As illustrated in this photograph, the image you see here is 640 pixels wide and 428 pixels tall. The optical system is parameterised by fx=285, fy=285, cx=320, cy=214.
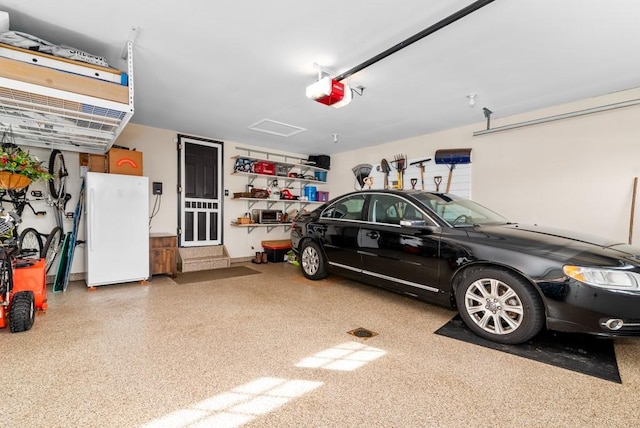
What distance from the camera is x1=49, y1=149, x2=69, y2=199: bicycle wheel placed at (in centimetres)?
389

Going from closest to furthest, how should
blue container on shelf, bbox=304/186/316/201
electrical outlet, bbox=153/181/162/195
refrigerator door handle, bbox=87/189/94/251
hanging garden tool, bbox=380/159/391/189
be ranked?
refrigerator door handle, bbox=87/189/94/251 < electrical outlet, bbox=153/181/162/195 < hanging garden tool, bbox=380/159/391/189 < blue container on shelf, bbox=304/186/316/201

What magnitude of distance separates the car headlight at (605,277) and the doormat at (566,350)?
0.55 m

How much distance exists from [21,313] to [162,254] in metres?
2.02

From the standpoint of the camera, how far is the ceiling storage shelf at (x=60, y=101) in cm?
208

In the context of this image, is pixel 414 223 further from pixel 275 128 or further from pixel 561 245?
pixel 275 128

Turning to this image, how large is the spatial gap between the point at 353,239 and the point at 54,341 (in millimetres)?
2874

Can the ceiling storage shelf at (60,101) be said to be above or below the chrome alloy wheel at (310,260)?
Answer: above

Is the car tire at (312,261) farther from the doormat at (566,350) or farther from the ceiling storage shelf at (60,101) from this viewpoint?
the ceiling storage shelf at (60,101)

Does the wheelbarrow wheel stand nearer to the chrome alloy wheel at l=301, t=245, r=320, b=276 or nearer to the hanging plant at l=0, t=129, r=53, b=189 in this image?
the hanging plant at l=0, t=129, r=53, b=189

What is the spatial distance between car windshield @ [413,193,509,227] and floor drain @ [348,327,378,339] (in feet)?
4.19

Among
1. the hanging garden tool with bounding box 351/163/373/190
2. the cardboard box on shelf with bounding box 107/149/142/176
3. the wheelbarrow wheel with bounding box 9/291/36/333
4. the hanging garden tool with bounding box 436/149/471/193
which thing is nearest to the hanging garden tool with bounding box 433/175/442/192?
the hanging garden tool with bounding box 436/149/471/193

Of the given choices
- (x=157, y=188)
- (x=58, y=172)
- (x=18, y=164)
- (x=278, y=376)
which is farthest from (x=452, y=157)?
(x=58, y=172)

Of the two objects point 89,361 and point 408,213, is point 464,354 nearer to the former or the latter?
point 408,213

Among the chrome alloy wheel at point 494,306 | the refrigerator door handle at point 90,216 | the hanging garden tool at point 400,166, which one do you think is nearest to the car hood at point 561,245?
the chrome alloy wheel at point 494,306
